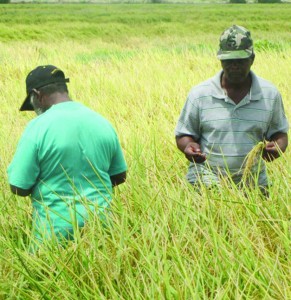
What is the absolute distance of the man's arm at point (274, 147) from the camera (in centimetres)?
262

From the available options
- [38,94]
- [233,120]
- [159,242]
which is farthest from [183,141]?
[159,242]

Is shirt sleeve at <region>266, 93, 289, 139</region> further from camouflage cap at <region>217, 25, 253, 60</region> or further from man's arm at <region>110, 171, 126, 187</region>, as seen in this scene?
man's arm at <region>110, 171, 126, 187</region>

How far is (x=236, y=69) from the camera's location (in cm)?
287

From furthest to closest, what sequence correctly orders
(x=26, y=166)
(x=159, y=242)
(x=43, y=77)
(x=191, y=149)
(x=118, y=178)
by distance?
1. (x=191, y=149)
2. (x=118, y=178)
3. (x=43, y=77)
4. (x=26, y=166)
5. (x=159, y=242)

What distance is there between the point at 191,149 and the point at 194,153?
8 centimetres

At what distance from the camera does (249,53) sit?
2.88 m

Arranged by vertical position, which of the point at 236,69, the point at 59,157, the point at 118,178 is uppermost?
the point at 236,69

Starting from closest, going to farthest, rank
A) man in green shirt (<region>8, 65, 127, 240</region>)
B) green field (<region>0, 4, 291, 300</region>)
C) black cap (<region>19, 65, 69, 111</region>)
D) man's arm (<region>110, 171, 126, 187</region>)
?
1. green field (<region>0, 4, 291, 300</region>)
2. man in green shirt (<region>8, 65, 127, 240</region>)
3. black cap (<region>19, 65, 69, 111</region>)
4. man's arm (<region>110, 171, 126, 187</region>)

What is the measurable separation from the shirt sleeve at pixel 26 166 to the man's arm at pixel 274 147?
37.3 inches

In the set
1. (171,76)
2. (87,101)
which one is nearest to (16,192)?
(87,101)

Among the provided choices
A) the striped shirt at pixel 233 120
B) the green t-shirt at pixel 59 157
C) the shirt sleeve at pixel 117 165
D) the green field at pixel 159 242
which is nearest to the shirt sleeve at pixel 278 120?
the striped shirt at pixel 233 120

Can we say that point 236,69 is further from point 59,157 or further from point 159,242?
point 159,242

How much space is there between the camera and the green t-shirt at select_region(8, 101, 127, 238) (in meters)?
2.34

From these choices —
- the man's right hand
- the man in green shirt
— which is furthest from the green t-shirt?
the man's right hand
